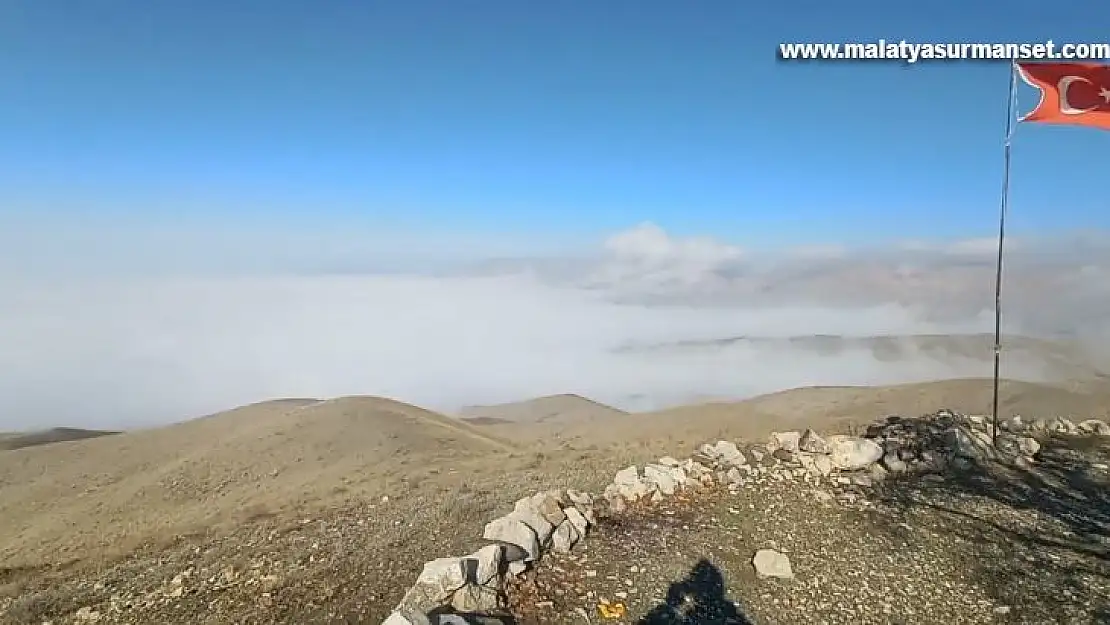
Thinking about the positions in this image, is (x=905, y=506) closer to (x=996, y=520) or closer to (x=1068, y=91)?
(x=996, y=520)

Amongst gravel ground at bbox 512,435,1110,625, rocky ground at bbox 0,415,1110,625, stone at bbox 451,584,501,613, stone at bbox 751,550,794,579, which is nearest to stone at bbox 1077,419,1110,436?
rocky ground at bbox 0,415,1110,625

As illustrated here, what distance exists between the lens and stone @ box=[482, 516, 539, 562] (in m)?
8.55

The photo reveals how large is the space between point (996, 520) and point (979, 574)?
78.2 inches

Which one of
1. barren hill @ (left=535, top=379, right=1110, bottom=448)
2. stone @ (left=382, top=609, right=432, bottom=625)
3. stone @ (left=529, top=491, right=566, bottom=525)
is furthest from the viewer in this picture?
barren hill @ (left=535, top=379, right=1110, bottom=448)

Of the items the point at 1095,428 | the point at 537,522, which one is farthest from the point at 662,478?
Answer: the point at 1095,428

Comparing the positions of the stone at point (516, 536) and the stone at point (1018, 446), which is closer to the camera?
the stone at point (516, 536)

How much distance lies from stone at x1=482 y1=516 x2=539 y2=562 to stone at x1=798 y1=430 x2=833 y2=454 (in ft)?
19.0

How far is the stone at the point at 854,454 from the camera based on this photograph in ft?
37.8

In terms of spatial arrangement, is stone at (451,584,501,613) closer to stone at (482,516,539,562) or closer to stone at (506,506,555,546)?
stone at (482,516,539,562)

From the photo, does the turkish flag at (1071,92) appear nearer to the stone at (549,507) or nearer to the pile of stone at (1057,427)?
the pile of stone at (1057,427)

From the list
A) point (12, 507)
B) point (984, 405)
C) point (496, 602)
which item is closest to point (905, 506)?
point (496, 602)

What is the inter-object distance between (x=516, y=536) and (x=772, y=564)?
3.16 meters

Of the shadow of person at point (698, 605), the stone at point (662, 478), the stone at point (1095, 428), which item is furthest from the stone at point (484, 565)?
the stone at point (1095, 428)

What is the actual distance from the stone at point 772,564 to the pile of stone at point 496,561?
2.21 m
